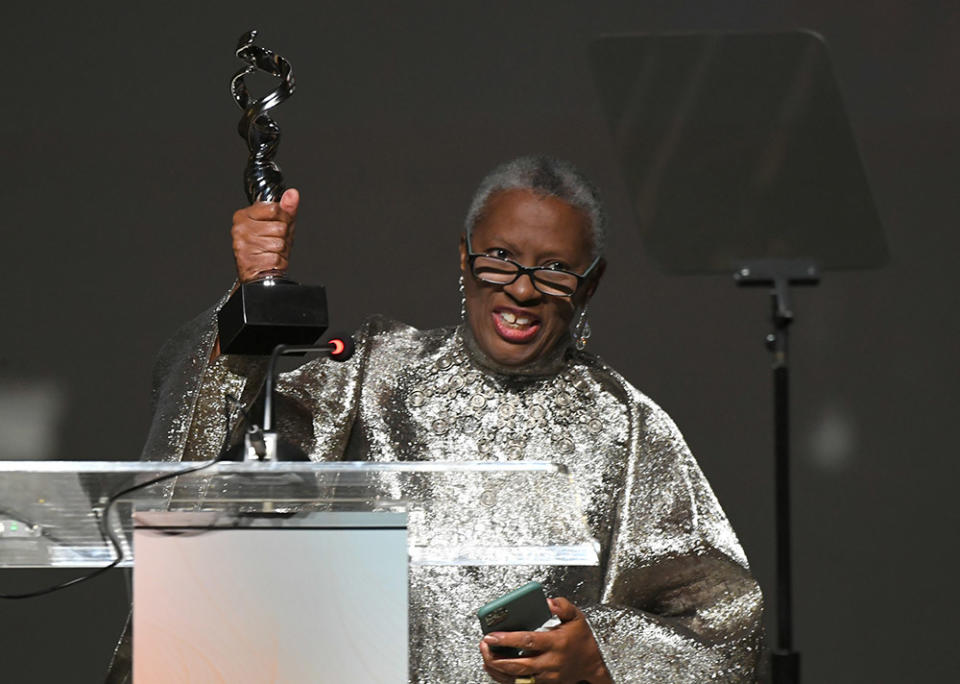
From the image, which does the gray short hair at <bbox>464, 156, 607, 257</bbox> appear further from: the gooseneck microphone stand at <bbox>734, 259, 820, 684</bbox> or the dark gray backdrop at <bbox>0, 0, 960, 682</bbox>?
the dark gray backdrop at <bbox>0, 0, 960, 682</bbox>

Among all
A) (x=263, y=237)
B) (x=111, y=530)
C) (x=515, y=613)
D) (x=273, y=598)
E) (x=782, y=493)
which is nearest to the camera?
(x=273, y=598)

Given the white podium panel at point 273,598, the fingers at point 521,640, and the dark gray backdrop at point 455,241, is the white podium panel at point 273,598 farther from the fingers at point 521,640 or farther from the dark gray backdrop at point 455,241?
the dark gray backdrop at point 455,241

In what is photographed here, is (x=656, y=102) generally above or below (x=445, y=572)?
above

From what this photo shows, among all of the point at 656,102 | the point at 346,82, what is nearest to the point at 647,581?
the point at 656,102

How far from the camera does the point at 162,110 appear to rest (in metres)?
3.26

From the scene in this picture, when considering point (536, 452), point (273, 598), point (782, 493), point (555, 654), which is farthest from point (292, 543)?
point (782, 493)

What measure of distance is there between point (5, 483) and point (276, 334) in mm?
407

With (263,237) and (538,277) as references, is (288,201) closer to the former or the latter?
(263,237)

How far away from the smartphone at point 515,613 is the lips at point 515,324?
614mm

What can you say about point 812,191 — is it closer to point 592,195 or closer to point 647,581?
point 592,195

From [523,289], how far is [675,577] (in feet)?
1.59

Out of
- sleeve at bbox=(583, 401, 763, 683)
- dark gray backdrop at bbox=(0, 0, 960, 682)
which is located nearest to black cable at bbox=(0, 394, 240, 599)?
sleeve at bbox=(583, 401, 763, 683)

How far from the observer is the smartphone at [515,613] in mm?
1689

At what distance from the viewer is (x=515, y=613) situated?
171 cm
